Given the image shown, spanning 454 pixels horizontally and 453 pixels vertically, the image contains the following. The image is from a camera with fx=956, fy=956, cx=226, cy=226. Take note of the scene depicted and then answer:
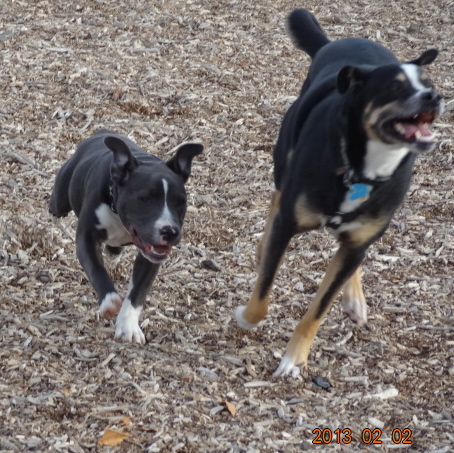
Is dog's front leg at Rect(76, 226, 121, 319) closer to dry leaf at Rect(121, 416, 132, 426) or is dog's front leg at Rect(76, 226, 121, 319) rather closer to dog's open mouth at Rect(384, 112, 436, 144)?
dry leaf at Rect(121, 416, 132, 426)

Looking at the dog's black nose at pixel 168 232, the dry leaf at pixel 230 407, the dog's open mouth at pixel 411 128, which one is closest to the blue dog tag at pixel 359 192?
the dog's open mouth at pixel 411 128

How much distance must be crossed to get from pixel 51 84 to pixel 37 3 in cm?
201

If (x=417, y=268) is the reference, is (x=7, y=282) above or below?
below

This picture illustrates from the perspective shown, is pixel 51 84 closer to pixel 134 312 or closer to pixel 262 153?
pixel 262 153

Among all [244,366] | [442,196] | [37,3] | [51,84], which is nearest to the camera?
[244,366]

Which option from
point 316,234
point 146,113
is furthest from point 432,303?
point 146,113

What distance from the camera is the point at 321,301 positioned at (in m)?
5.15

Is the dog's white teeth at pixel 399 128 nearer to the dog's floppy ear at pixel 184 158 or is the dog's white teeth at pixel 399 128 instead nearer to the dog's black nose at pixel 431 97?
the dog's black nose at pixel 431 97

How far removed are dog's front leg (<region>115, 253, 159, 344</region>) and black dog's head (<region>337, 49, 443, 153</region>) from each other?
1530 millimetres

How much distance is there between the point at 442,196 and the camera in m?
7.38

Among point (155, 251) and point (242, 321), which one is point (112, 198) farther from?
point (242, 321)

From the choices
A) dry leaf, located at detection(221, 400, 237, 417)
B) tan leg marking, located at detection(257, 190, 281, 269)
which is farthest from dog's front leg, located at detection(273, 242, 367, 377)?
tan leg marking, located at detection(257, 190, 281, 269)

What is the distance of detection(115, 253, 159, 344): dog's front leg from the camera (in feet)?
17.5

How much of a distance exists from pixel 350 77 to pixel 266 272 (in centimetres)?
119
